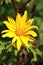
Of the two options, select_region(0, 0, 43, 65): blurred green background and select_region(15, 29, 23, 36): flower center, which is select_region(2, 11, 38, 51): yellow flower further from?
select_region(0, 0, 43, 65): blurred green background

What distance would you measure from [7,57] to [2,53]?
1.38 feet

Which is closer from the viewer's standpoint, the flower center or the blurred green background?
the flower center

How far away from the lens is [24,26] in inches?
83.3

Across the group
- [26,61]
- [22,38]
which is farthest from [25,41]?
[26,61]

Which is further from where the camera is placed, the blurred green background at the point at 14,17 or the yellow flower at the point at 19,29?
the blurred green background at the point at 14,17

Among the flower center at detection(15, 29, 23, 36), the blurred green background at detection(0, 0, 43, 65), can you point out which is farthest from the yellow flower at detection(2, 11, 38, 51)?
the blurred green background at detection(0, 0, 43, 65)

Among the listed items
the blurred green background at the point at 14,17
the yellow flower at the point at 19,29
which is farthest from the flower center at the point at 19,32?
the blurred green background at the point at 14,17

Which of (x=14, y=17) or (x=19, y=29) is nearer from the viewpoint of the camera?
(x=19, y=29)

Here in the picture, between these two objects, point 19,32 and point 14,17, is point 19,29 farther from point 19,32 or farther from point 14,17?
point 14,17

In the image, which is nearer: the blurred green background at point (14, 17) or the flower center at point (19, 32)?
the flower center at point (19, 32)

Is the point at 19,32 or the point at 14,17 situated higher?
the point at 14,17

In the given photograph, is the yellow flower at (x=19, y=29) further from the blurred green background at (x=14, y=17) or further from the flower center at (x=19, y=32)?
the blurred green background at (x=14, y=17)

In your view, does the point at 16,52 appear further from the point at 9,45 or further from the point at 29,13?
the point at 29,13

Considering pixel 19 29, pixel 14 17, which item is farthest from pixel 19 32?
pixel 14 17
